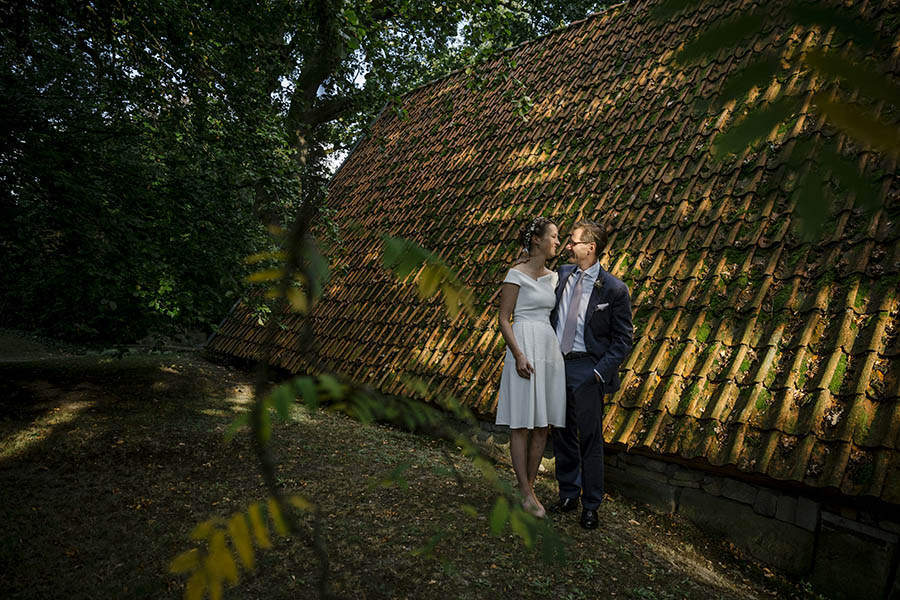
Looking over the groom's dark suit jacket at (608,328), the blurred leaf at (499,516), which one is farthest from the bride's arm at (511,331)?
the blurred leaf at (499,516)

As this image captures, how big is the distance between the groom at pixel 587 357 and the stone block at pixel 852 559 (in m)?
1.26

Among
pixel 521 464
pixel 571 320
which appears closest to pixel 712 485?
pixel 521 464

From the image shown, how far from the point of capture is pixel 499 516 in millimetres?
1048

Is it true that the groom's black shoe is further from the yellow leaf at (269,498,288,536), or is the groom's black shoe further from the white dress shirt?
the yellow leaf at (269,498,288,536)

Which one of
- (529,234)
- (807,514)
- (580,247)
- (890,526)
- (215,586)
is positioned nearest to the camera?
(215,586)

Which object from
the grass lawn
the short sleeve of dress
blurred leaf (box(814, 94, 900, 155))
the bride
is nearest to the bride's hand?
the bride

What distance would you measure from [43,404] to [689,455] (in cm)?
611

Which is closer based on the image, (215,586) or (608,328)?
(215,586)

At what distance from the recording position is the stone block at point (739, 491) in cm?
344

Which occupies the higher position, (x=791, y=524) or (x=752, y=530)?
(x=791, y=524)

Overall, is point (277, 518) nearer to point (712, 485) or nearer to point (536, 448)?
point (536, 448)

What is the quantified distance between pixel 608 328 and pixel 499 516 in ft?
8.77

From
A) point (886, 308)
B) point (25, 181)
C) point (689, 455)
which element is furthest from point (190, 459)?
point (886, 308)

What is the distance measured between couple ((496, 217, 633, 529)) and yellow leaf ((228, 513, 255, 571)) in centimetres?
257
